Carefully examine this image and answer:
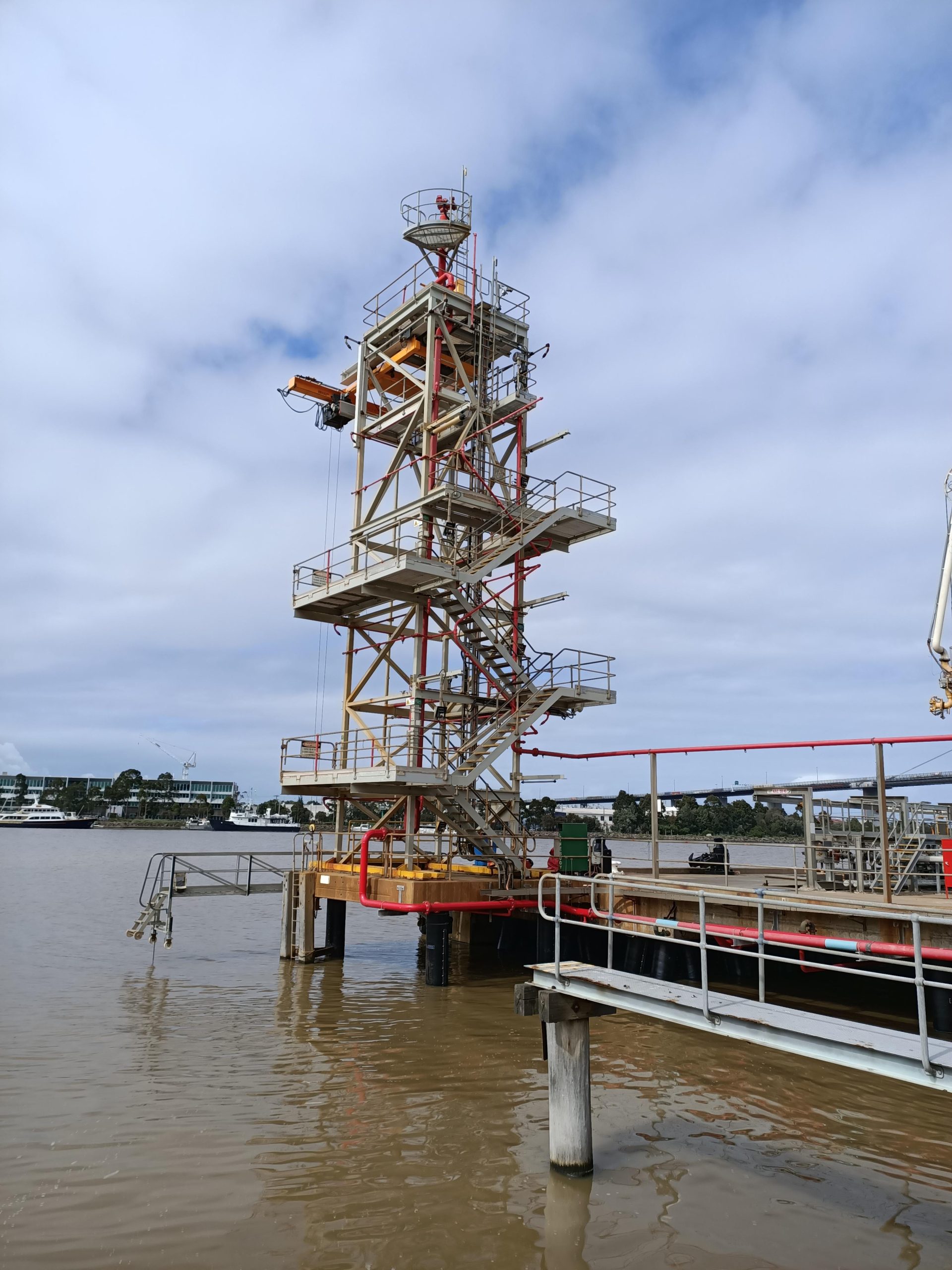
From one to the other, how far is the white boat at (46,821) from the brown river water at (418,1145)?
149 metres

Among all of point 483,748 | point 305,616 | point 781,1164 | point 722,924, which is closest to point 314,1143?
point 781,1164

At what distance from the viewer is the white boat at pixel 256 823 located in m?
163

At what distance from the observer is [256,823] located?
165875 mm

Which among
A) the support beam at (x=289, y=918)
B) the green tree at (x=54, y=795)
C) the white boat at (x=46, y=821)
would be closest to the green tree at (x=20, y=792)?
the green tree at (x=54, y=795)

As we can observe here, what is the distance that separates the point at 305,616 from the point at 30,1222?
1771 cm

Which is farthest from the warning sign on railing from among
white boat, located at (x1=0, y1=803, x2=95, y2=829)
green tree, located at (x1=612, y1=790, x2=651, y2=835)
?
white boat, located at (x1=0, y1=803, x2=95, y2=829)

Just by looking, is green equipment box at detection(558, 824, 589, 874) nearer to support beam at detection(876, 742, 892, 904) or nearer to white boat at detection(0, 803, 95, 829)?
support beam at detection(876, 742, 892, 904)

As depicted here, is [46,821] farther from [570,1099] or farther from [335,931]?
[570,1099]

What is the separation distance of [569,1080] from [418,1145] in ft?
7.46

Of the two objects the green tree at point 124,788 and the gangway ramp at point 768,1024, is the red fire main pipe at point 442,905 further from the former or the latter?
the green tree at point 124,788

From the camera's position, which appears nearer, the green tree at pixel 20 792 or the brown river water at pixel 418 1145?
the brown river water at pixel 418 1145

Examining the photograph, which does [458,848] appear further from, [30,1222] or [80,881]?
[80,881]

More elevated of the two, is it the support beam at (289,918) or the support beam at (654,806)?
the support beam at (654,806)

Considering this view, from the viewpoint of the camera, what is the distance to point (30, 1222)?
320 inches
